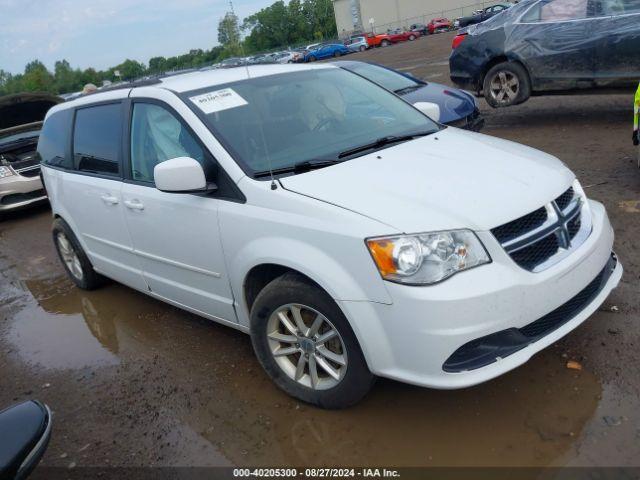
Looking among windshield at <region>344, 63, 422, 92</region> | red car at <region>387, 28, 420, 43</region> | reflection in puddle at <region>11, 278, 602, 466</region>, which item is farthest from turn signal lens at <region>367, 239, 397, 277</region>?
red car at <region>387, 28, 420, 43</region>

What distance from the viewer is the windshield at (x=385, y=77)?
7.40 m

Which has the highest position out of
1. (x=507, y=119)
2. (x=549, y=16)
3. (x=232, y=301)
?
(x=549, y=16)

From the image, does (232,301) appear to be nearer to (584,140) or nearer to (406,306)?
(406,306)

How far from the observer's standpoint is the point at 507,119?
9.28m

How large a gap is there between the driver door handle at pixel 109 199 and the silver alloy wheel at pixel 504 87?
19.8 ft

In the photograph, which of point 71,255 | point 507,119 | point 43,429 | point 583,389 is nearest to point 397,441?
point 583,389

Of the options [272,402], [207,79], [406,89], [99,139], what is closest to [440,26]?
[406,89]

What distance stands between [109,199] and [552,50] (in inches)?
242

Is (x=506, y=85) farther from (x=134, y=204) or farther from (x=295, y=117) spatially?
(x=134, y=204)

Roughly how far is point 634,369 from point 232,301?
2204 mm

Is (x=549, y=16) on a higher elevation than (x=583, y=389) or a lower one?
higher

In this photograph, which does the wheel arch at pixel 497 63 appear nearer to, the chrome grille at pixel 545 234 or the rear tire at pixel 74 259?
the chrome grille at pixel 545 234

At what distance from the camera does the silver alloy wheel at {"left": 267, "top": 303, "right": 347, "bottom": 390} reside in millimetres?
2850

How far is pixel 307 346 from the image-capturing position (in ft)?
9.74
